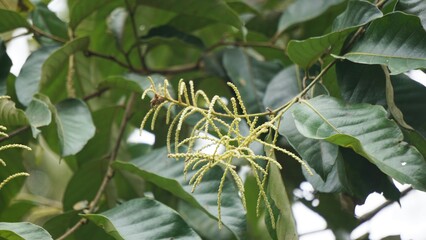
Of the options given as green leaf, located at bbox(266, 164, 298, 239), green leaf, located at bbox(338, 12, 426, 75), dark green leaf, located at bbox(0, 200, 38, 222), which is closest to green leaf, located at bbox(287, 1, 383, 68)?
green leaf, located at bbox(338, 12, 426, 75)

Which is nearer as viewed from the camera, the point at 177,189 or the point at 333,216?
the point at 177,189

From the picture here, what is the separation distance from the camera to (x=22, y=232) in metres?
0.77

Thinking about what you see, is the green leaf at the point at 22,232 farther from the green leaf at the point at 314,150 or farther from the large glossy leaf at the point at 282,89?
the large glossy leaf at the point at 282,89

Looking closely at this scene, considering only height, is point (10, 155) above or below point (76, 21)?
below

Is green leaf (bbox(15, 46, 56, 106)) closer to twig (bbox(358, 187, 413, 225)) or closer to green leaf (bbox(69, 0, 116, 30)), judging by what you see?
green leaf (bbox(69, 0, 116, 30))

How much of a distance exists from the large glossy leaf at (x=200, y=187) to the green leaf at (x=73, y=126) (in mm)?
78

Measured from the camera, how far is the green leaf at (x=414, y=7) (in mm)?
886

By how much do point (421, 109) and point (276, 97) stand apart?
0.82ft

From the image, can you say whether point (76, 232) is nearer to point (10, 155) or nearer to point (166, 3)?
point (10, 155)

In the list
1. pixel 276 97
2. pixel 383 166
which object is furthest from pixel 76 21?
pixel 383 166

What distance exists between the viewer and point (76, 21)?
4.02ft

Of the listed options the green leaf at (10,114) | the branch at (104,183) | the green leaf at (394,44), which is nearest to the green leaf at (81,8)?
the branch at (104,183)

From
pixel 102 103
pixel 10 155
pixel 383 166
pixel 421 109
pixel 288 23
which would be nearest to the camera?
pixel 383 166

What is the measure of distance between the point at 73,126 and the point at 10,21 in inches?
9.2
